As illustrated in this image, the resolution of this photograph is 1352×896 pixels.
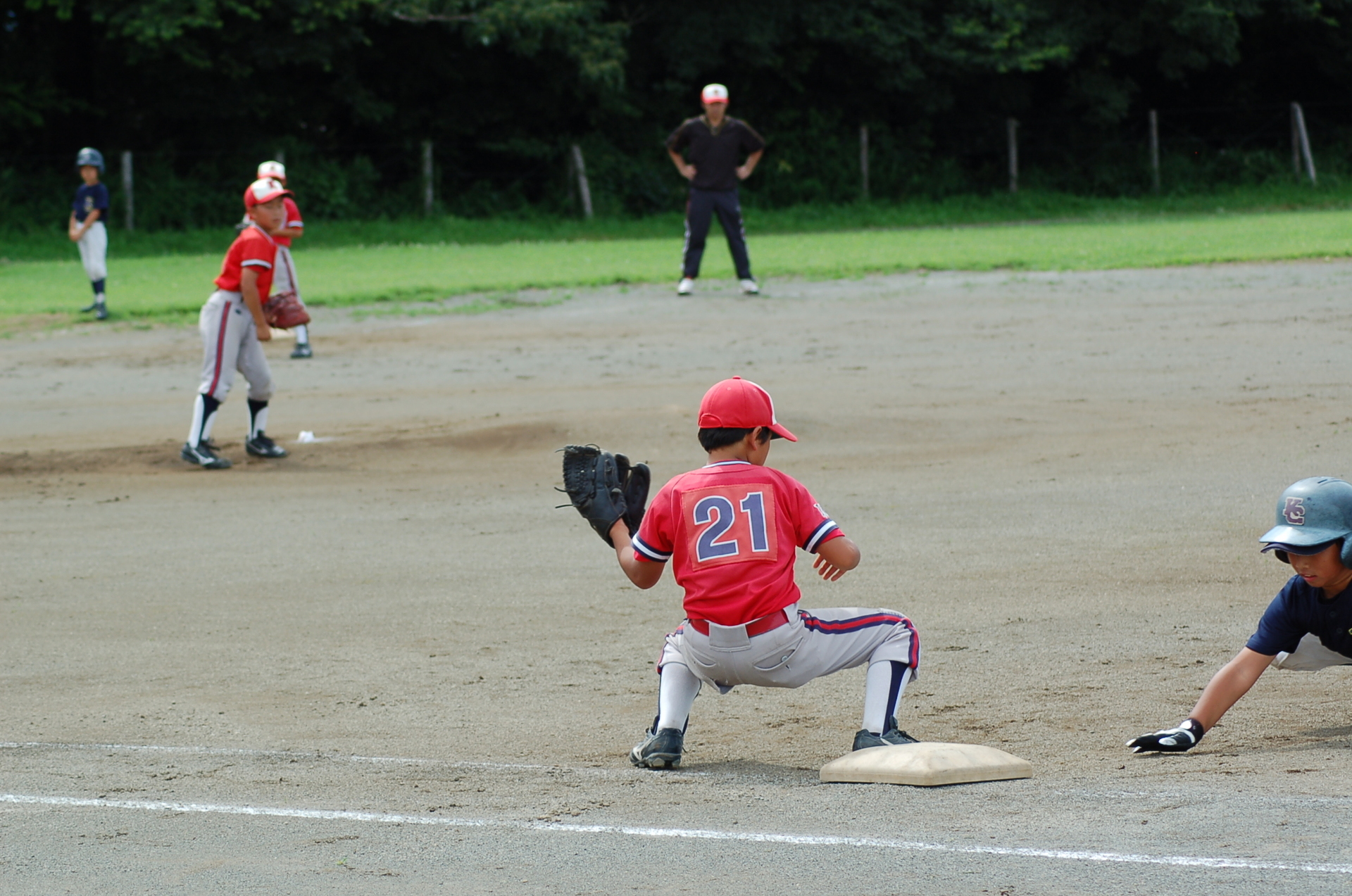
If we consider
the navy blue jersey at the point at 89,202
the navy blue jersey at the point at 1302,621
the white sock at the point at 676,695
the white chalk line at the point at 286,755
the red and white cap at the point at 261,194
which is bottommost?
the white chalk line at the point at 286,755

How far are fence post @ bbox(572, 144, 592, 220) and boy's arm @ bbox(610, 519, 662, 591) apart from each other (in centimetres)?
2923

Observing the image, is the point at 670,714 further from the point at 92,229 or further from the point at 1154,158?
the point at 1154,158

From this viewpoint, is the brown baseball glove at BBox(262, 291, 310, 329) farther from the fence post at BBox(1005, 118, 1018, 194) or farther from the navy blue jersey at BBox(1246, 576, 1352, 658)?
the fence post at BBox(1005, 118, 1018, 194)

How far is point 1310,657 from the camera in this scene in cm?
495

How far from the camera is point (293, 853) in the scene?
13.1 feet

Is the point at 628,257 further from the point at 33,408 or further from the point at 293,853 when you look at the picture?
the point at 293,853

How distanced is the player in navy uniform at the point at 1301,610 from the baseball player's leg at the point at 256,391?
7.82 metres

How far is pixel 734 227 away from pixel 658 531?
13010 mm

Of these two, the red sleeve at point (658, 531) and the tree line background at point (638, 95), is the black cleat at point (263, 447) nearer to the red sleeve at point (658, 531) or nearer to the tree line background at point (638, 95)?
the red sleeve at point (658, 531)

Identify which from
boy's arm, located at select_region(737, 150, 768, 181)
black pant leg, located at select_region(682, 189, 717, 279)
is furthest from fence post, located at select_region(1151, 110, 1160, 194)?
black pant leg, located at select_region(682, 189, 717, 279)

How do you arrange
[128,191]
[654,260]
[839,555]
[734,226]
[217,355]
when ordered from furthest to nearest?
[128,191]
[654,260]
[734,226]
[217,355]
[839,555]

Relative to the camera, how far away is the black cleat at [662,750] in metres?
4.80

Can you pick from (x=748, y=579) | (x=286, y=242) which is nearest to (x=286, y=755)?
(x=748, y=579)

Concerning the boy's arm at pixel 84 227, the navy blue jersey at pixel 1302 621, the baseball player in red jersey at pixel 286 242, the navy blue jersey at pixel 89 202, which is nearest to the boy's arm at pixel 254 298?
the baseball player in red jersey at pixel 286 242
